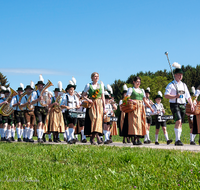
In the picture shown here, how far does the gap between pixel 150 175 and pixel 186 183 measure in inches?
26.4

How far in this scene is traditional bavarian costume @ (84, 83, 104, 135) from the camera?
10.2 meters

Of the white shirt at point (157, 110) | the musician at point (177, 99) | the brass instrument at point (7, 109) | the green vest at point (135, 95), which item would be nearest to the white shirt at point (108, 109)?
the white shirt at point (157, 110)

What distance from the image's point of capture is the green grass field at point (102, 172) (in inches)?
196

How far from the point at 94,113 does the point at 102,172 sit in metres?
4.73

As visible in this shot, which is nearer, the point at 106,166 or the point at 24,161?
the point at 106,166

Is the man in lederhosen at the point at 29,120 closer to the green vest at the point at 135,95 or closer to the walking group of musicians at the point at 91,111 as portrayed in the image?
the walking group of musicians at the point at 91,111

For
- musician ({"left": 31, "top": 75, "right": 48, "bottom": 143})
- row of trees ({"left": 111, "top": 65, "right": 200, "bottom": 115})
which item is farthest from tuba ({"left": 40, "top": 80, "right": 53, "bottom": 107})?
row of trees ({"left": 111, "top": 65, "right": 200, "bottom": 115})

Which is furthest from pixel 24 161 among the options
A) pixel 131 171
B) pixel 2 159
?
pixel 131 171

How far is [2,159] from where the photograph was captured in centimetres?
736

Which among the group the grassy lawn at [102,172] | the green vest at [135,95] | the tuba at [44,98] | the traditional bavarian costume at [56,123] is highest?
the tuba at [44,98]

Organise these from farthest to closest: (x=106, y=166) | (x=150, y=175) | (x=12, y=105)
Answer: (x=12, y=105), (x=106, y=166), (x=150, y=175)

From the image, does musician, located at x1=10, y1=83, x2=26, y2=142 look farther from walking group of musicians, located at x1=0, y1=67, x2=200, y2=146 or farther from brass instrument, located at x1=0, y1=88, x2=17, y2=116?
brass instrument, located at x1=0, y1=88, x2=17, y2=116

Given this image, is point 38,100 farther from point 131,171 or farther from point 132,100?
point 131,171

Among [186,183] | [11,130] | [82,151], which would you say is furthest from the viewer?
[11,130]
